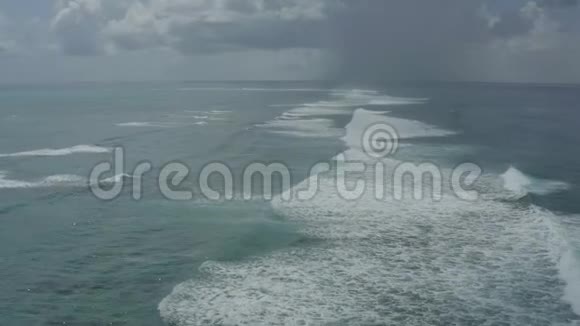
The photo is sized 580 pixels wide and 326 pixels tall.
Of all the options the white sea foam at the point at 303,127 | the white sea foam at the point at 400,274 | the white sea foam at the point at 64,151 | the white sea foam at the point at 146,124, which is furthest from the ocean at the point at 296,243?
the white sea foam at the point at 146,124

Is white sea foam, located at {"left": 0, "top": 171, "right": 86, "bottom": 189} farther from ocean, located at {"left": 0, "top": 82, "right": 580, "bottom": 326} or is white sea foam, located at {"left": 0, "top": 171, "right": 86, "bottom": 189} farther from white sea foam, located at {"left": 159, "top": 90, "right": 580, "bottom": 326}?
white sea foam, located at {"left": 159, "top": 90, "right": 580, "bottom": 326}

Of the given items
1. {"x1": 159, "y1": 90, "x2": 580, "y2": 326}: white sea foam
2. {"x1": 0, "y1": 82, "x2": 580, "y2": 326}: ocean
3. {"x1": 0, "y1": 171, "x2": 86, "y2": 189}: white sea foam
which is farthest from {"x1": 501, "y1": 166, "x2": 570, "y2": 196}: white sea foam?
{"x1": 0, "y1": 171, "x2": 86, "y2": 189}: white sea foam

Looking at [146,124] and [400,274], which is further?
[146,124]

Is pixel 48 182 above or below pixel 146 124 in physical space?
below

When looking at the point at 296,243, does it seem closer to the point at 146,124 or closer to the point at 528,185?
the point at 528,185

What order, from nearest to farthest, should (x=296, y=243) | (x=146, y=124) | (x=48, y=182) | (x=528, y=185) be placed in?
(x=296, y=243) → (x=528, y=185) → (x=48, y=182) → (x=146, y=124)

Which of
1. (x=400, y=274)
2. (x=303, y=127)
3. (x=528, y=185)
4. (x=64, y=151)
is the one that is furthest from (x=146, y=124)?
(x=400, y=274)
